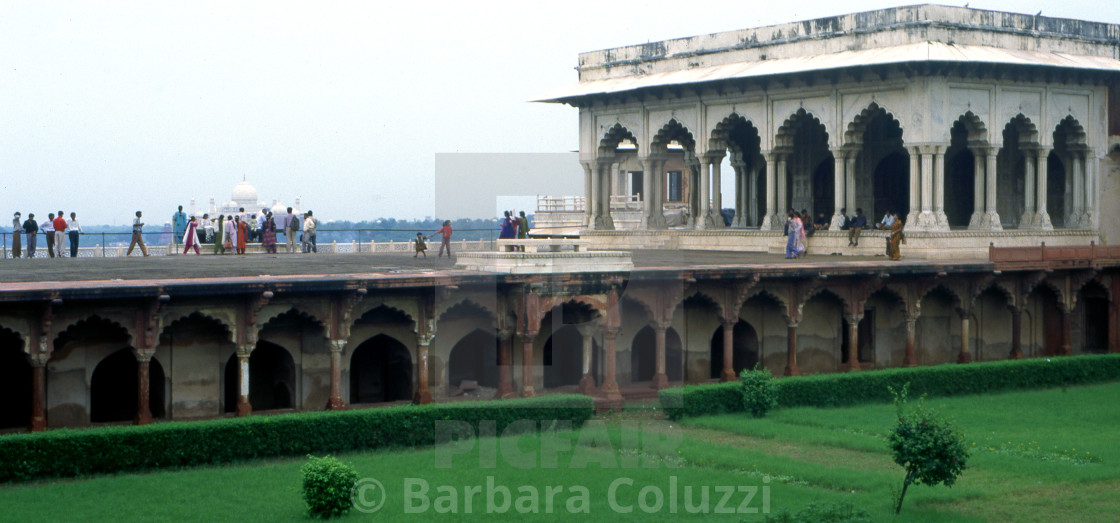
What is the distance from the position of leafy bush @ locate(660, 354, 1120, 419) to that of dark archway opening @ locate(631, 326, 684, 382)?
120 inches

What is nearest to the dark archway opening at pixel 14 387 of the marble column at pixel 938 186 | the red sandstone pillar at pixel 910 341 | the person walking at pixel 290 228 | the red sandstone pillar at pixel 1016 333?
the red sandstone pillar at pixel 910 341

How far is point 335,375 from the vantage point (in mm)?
20562

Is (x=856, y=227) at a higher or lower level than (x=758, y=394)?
higher

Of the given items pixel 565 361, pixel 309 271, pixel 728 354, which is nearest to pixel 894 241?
pixel 728 354

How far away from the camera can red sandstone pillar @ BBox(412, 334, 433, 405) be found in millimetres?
21281

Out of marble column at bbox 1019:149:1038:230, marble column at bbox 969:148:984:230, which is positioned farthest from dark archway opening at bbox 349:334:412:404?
marble column at bbox 1019:149:1038:230

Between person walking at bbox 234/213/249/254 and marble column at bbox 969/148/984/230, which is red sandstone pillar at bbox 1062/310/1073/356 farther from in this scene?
person walking at bbox 234/213/249/254

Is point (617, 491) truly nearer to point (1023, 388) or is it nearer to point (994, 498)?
point (994, 498)

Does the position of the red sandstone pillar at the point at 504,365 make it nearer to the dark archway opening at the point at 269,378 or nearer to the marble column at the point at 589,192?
the dark archway opening at the point at 269,378

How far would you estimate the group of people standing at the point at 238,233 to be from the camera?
34688 millimetres

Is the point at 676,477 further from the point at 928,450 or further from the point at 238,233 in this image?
the point at 238,233

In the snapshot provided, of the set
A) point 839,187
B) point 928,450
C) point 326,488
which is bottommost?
point 326,488

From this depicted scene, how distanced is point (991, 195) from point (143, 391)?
69.5 feet

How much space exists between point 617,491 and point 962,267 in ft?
45.7
